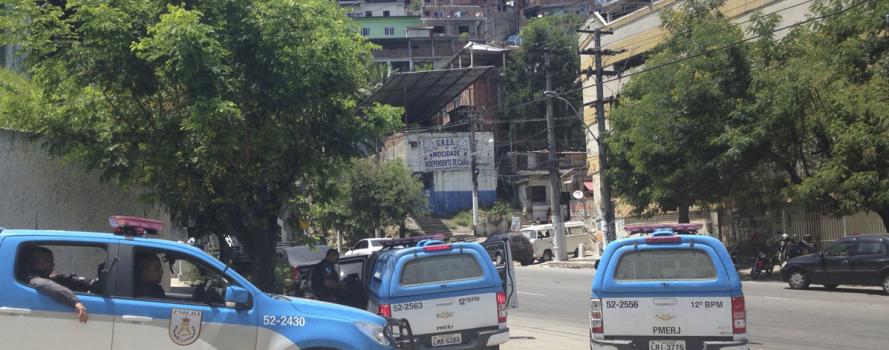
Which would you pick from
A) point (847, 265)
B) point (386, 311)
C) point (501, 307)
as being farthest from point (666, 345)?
point (847, 265)

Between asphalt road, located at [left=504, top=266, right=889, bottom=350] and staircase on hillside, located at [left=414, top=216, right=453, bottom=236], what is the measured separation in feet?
98.9

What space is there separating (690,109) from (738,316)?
66.8 feet

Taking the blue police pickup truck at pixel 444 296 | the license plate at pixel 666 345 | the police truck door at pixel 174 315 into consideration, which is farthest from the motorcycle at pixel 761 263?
the police truck door at pixel 174 315

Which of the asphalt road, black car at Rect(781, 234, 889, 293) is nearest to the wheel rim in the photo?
black car at Rect(781, 234, 889, 293)

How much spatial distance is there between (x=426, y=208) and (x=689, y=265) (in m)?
41.7

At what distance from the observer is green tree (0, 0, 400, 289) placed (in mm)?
13016

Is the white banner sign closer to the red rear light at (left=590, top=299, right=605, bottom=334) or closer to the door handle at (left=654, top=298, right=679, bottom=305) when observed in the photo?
the red rear light at (left=590, top=299, right=605, bottom=334)

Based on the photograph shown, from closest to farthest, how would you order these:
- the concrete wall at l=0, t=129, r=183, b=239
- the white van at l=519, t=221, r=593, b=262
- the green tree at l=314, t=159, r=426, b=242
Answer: the concrete wall at l=0, t=129, r=183, b=239 < the white van at l=519, t=221, r=593, b=262 < the green tree at l=314, t=159, r=426, b=242

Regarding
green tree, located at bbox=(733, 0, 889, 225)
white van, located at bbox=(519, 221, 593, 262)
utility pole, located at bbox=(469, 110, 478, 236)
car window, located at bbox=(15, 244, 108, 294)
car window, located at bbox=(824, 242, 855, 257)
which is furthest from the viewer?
utility pole, located at bbox=(469, 110, 478, 236)

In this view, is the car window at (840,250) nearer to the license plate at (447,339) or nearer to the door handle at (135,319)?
the license plate at (447,339)

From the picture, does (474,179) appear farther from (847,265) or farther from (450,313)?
(450,313)

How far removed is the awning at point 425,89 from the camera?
58.1 metres

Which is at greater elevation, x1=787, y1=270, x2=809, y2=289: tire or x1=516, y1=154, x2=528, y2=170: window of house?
x1=516, y1=154, x2=528, y2=170: window of house

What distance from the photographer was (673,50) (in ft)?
102
